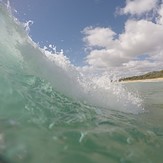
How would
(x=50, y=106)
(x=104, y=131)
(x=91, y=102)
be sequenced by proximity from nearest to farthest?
(x=104, y=131) < (x=50, y=106) < (x=91, y=102)

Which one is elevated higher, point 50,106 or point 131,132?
point 50,106

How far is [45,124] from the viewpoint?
5895mm

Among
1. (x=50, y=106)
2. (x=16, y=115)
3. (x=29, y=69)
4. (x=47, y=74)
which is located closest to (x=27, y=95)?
(x=50, y=106)

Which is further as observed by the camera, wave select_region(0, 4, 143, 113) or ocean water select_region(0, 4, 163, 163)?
wave select_region(0, 4, 143, 113)

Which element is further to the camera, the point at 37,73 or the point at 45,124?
the point at 37,73

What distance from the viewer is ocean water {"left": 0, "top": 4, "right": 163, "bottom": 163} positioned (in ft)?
15.4

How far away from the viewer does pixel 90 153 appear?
190 inches

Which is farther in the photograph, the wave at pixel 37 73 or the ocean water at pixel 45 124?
the wave at pixel 37 73

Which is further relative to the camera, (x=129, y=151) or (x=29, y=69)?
(x=29, y=69)

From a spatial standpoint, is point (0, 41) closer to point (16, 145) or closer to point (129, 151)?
point (16, 145)

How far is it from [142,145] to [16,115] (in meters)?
2.80

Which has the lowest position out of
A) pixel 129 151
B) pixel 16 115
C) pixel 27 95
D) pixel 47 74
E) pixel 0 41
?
pixel 129 151

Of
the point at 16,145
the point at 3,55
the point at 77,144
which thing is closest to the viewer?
the point at 16,145

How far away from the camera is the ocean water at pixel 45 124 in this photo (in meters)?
4.70
